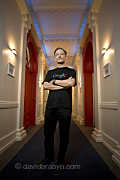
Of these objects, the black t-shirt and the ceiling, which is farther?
the ceiling

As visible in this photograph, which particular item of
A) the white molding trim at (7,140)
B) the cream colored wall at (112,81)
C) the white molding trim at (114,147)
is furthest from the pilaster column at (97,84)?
the white molding trim at (7,140)

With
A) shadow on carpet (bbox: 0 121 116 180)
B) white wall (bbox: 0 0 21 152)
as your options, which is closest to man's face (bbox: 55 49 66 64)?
white wall (bbox: 0 0 21 152)

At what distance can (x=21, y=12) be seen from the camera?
9.83 feet

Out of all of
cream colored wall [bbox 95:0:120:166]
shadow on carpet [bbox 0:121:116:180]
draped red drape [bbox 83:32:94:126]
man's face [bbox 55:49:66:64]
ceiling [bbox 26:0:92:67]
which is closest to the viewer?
shadow on carpet [bbox 0:121:116:180]

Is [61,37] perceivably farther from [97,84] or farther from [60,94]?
[60,94]

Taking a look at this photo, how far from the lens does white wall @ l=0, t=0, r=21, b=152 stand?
204cm

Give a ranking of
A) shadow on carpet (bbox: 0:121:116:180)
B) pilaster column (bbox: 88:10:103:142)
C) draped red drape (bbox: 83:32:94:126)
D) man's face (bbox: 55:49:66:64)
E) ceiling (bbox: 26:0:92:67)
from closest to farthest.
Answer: shadow on carpet (bbox: 0:121:116:180) < man's face (bbox: 55:49:66:64) < pilaster column (bbox: 88:10:103:142) < ceiling (bbox: 26:0:92:67) < draped red drape (bbox: 83:32:94:126)

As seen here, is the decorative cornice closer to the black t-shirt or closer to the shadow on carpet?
the black t-shirt

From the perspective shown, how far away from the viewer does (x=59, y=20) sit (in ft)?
12.6

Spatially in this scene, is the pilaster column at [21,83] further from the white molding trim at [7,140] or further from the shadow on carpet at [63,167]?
the shadow on carpet at [63,167]

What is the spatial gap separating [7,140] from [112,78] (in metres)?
2.35

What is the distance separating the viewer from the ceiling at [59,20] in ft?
10.6

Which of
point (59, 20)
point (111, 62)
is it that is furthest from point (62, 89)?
point (59, 20)

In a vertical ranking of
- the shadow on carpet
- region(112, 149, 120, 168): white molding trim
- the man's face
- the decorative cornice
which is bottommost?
the shadow on carpet
